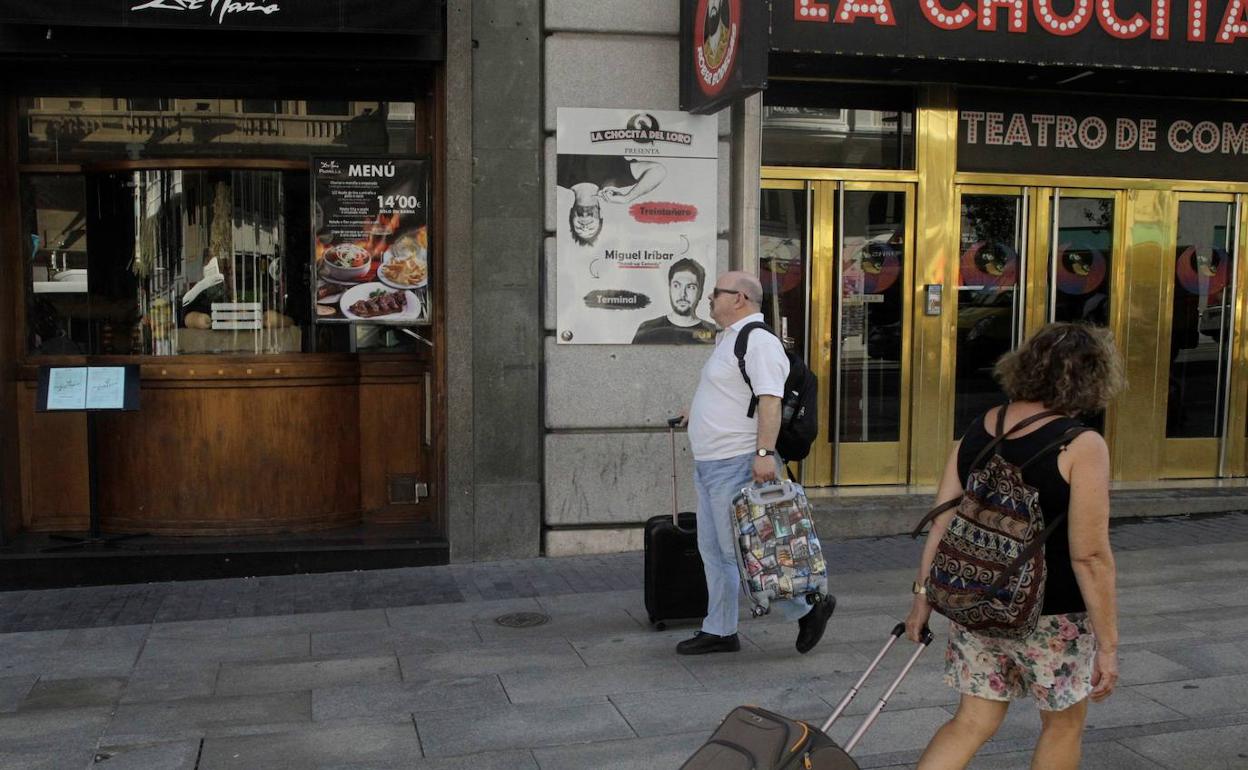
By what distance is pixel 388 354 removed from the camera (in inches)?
321

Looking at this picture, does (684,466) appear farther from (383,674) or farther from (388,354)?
(383,674)

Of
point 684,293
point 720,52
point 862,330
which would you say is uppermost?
point 720,52

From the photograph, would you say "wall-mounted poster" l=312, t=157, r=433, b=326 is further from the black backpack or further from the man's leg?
the black backpack

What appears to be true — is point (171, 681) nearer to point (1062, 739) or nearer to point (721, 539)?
point (721, 539)

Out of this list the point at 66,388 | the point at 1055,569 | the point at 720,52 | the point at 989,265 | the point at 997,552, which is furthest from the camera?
the point at 989,265

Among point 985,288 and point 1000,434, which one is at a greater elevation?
point 985,288

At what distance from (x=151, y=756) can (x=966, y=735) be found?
3.12 m

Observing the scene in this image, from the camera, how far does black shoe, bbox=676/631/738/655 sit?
5.66m

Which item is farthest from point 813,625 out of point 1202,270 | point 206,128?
point 1202,270

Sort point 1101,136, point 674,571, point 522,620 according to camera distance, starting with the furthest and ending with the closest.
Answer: point 1101,136, point 522,620, point 674,571

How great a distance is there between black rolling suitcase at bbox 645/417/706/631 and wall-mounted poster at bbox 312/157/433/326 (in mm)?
2548

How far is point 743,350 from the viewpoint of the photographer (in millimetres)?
5336

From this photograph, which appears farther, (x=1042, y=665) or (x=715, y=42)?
(x=715, y=42)

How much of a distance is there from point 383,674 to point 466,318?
2.75m
